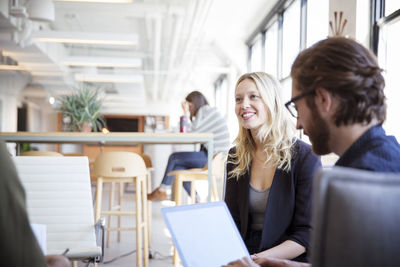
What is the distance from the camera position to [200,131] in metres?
3.96

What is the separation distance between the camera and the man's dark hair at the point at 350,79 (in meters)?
0.85

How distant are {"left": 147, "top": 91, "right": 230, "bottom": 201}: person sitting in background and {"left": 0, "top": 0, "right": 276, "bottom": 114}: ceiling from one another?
1.62m

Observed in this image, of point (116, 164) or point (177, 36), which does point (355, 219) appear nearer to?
point (116, 164)

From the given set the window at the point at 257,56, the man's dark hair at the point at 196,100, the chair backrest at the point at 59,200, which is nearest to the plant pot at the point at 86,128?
the man's dark hair at the point at 196,100

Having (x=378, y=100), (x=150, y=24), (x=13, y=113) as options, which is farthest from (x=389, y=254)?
(x=13, y=113)

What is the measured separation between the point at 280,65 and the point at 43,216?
5363mm

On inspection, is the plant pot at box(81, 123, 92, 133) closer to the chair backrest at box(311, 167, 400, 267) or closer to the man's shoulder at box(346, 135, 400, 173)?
the man's shoulder at box(346, 135, 400, 173)

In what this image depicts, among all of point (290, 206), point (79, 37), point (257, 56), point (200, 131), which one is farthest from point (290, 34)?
point (290, 206)

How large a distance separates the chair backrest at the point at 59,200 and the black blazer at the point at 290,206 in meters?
0.85

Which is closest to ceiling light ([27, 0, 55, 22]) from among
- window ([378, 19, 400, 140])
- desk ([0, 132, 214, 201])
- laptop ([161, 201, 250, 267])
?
desk ([0, 132, 214, 201])

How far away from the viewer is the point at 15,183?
1.93 feet

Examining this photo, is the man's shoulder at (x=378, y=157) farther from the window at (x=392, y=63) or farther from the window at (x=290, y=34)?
the window at (x=290, y=34)

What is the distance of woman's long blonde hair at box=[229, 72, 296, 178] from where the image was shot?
5.28 feet

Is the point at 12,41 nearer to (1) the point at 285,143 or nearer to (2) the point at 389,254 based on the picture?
(1) the point at 285,143
